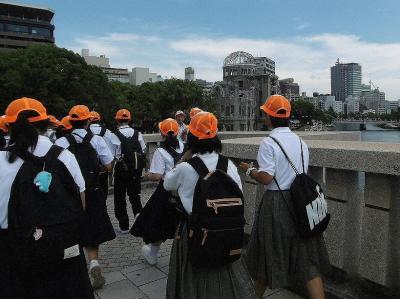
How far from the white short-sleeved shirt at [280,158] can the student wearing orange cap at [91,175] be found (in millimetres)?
2036


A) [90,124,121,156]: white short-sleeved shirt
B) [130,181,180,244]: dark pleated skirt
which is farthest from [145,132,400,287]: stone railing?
[90,124,121,156]: white short-sleeved shirt

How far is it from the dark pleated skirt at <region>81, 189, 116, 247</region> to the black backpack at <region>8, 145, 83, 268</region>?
200cm

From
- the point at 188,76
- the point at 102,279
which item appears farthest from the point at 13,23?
the point at 102,279

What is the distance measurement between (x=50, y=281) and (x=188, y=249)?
0.88 metres

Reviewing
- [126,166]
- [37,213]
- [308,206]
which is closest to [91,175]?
[126,166]

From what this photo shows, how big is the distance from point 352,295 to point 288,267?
0.60 m

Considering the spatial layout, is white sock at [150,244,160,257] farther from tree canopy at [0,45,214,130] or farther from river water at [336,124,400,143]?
tree canopy at [0,45,214,130]

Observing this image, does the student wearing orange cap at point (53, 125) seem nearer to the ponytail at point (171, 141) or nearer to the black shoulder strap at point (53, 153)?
the black shoulder strap at point (53, 153)

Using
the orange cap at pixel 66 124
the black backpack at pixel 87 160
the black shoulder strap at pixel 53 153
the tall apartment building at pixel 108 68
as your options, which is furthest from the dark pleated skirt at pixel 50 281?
the tall apartment building at pixel 108 68

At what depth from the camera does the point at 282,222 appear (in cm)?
301

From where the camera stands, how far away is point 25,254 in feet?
7.17

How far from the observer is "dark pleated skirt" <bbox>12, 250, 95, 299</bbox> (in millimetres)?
2318

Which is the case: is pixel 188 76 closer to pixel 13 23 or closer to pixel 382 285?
pixel 13 23

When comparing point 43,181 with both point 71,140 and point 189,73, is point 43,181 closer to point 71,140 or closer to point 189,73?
point 71,140
